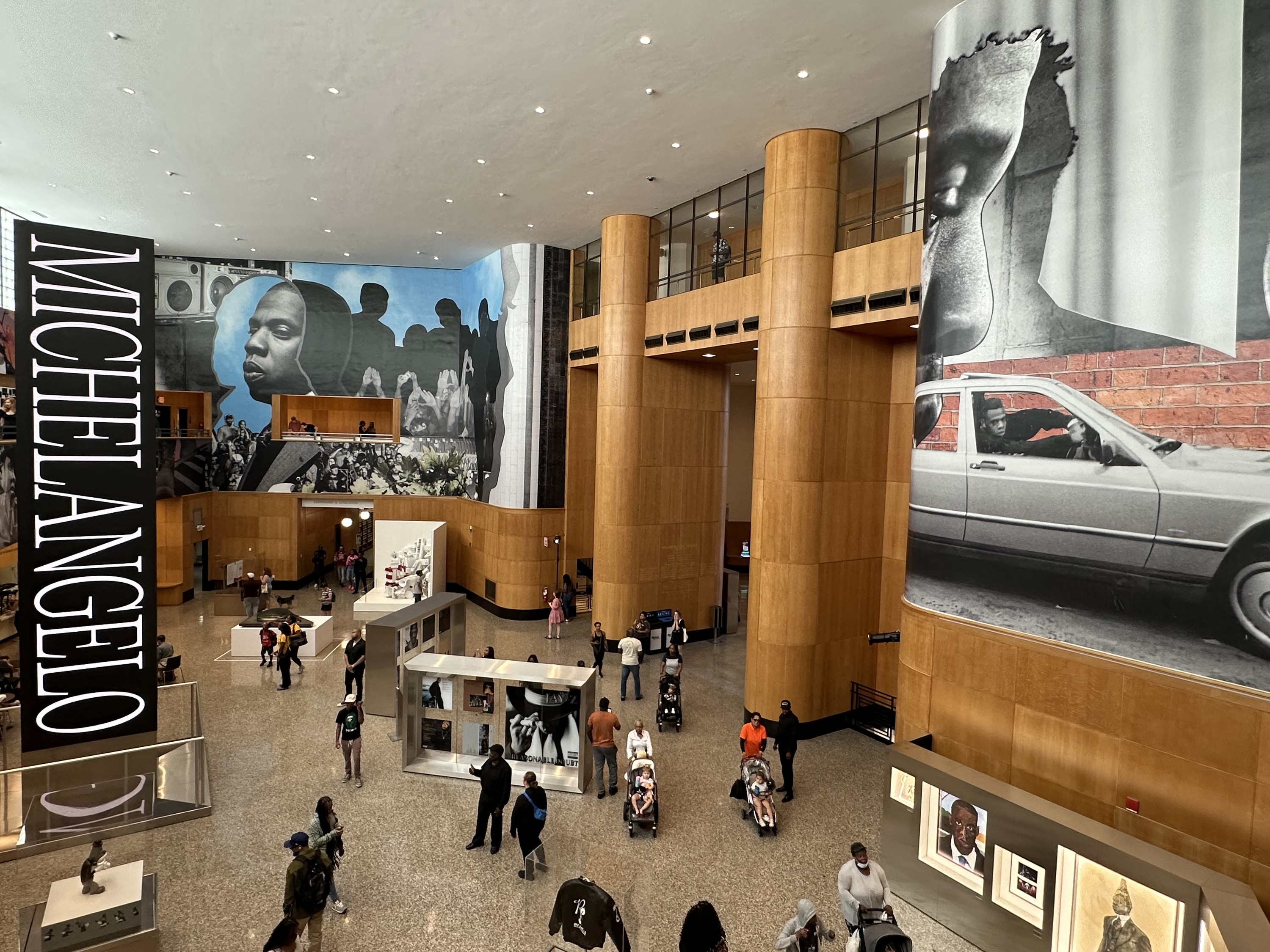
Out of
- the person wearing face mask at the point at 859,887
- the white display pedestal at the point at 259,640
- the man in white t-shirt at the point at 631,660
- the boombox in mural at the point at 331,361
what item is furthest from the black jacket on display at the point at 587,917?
the boombox in mural at the point at 331,361

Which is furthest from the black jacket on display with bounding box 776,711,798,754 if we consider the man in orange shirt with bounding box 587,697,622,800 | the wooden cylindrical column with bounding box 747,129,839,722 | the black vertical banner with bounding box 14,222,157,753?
the black vertical banner with bounding box 14,222,157,753

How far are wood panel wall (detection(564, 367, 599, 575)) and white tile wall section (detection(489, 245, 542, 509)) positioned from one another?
98 cm

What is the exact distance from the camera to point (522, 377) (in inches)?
778

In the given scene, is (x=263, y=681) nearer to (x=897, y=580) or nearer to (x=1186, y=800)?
(x=897, y=580)

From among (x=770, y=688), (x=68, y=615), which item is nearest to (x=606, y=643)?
(x=770, y=688)

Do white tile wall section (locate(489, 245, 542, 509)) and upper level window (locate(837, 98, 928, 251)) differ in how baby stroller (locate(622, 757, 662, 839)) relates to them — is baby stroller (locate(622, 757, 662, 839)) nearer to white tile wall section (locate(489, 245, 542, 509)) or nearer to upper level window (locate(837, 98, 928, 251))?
upper level window (locate(837, 98, 928, 251))

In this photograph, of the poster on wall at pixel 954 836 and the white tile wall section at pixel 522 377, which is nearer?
the poster on wall at pixel 954 836

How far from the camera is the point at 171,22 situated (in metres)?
9.38

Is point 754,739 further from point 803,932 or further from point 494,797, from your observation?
point 803,932

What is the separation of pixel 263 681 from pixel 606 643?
728 centimetres

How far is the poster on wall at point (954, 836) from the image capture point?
Answer: 6895 millimetres

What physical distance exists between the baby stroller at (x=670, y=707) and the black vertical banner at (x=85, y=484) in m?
7.37

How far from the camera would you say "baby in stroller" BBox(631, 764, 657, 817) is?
866 centimetres

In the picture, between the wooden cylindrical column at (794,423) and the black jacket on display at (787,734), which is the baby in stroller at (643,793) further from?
the wooden cylindrical column at (794,423)
